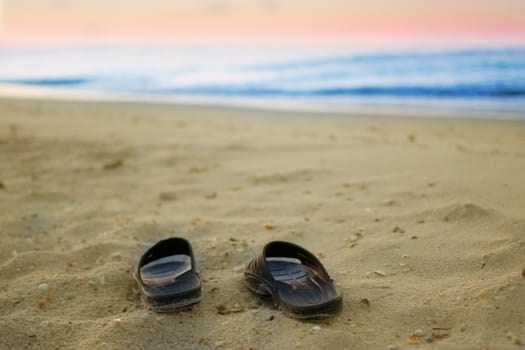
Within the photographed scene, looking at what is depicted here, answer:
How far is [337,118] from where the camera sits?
779cm

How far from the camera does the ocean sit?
35.6ft

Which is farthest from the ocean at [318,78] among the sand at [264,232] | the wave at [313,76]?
the sand at [264,232]

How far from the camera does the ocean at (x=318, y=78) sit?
10.8 meters

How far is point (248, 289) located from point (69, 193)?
6.77 feet

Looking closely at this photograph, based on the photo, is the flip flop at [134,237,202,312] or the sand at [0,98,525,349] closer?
the sand at [0,98,525,349]

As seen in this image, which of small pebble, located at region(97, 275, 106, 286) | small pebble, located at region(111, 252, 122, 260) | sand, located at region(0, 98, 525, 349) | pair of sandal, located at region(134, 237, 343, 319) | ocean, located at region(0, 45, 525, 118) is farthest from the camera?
ocean, located at region(0, 45, 525, 118)

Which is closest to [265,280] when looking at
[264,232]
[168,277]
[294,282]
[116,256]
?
[294,282]

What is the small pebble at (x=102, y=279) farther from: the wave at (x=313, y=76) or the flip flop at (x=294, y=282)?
the wave at (x=313, y=76)

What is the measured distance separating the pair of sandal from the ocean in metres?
6.77

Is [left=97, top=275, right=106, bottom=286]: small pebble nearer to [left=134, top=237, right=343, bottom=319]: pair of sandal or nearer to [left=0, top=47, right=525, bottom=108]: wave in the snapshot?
[left=134, top=237, right=343, bottom=319]: pair of sandal

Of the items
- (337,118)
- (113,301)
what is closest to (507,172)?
(113,301)

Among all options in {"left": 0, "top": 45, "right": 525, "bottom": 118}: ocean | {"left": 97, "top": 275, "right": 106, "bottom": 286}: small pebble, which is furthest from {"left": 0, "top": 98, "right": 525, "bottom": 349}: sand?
{"left": 0, "top": 45, "right": 525, "bottom": 118}: ocean

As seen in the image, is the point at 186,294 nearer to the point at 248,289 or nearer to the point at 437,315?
the point at 248,289

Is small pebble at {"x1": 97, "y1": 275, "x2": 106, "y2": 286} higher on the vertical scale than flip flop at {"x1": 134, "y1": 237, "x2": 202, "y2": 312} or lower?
lower
